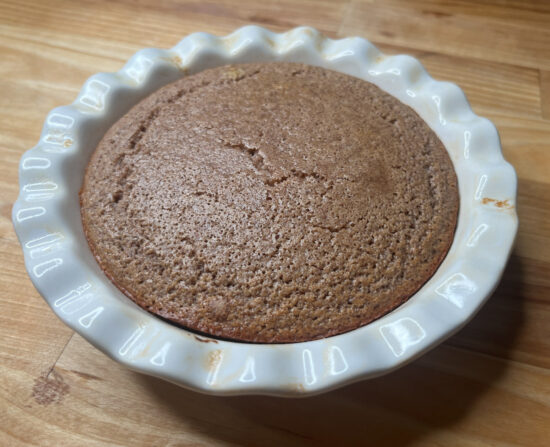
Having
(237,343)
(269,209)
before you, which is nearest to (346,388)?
(237,343)

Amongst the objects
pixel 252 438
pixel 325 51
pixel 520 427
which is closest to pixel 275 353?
pixel 252 438

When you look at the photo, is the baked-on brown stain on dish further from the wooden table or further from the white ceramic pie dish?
the wooden table

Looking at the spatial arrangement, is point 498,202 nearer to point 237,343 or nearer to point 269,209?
point 269,209

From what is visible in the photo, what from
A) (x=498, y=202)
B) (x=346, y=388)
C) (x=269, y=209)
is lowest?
(x=346, y=388)

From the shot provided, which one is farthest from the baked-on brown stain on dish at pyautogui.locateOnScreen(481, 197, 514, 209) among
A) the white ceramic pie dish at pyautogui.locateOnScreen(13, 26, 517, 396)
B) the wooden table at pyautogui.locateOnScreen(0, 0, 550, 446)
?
the wooden table at pyautogui.locateOnScreen(0, 0, 550, 446)

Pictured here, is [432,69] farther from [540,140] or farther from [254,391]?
[254,391]
